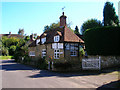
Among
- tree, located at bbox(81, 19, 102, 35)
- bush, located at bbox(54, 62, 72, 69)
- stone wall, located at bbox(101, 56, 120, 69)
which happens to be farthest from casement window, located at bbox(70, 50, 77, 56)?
tree, located at bbox(81, 19, 102, 35)

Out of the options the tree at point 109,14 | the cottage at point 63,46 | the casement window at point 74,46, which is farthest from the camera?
the tree at point 109,14

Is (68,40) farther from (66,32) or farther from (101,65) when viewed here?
(101,65)

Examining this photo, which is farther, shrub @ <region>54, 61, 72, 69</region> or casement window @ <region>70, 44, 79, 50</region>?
casement window @ <region>70, 44, 79, 50</region>

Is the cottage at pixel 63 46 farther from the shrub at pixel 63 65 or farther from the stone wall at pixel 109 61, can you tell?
the stone wall at pixel 109 61

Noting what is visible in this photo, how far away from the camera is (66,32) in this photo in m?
22.8

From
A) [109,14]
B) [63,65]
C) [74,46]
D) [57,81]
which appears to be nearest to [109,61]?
[63,65]

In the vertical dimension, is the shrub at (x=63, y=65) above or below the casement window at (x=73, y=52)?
below

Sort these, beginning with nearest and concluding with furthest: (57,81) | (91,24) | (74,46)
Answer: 1. (57,81)
2. (74,46)
3. (91,24)

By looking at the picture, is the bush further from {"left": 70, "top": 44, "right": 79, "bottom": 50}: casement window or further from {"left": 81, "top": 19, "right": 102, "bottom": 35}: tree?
{"left": 81, "top": 19, "right": 102, "bottom": 35}: tree

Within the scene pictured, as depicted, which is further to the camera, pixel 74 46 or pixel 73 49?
pixel 74 46

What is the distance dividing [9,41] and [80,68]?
54.7m

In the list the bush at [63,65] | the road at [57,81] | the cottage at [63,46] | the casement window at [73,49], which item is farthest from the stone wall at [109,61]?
the casement window at [73,49]

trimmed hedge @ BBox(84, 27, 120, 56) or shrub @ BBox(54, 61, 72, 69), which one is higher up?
trimmed hedge @ BBox(84, 27, 120, 56)

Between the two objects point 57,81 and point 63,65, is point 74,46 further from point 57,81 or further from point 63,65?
point 57,81
